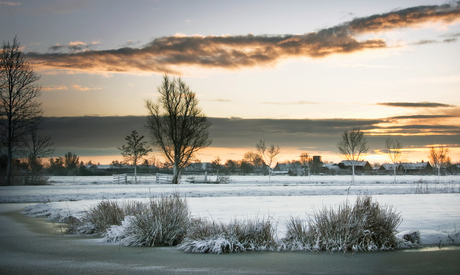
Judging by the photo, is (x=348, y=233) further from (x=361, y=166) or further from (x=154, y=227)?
(x=361, y=166)

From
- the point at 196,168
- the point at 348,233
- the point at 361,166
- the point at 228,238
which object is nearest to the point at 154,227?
the point at 228,238

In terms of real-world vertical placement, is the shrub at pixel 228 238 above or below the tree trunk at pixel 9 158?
below

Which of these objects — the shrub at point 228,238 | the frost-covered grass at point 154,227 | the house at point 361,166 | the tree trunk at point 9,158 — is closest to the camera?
the shrub at point 228,238

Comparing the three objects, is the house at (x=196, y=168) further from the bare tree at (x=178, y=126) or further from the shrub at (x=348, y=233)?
the shrub at (x=348, y=233)

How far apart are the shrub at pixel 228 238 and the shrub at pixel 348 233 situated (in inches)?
19.7

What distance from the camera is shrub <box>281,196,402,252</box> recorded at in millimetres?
8375

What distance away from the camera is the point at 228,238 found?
850 cm

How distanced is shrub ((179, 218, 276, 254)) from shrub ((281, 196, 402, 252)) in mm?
501

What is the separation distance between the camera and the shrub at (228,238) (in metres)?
8.28

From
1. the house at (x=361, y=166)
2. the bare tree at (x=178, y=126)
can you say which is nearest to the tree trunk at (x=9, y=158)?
the bare tree at (x=178, y=126)

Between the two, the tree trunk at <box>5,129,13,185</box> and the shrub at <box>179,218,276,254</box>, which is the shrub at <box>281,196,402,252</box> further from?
the tree trunk at <box>5,129,13,185</box>

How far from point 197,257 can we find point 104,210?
186 inches

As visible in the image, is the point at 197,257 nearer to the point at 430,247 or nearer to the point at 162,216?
the point at 162,216

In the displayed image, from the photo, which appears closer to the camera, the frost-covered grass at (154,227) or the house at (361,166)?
the frost-covered grass at (154,227)
